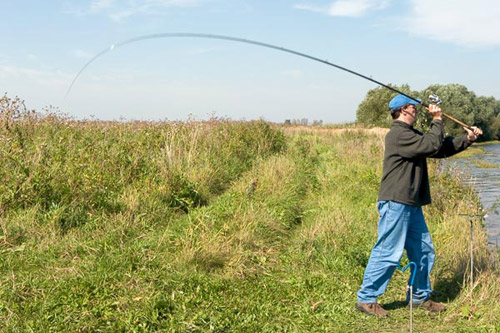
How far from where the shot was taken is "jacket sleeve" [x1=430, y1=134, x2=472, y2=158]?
4129 mm

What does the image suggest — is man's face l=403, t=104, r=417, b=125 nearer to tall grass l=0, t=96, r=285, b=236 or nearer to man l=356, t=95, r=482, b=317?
man l=356, t=95, r=482, b=317

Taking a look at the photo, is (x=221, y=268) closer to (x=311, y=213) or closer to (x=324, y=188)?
(x=311, y=213)

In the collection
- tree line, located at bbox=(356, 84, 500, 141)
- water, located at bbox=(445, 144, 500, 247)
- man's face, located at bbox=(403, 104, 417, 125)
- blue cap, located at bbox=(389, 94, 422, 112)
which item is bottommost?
water, located at bbox=(445, 144, 500, 247)

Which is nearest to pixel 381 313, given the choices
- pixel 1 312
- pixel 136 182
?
pixel 1 312

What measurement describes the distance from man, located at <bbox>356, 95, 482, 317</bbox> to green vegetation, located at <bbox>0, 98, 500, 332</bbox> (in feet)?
1.06

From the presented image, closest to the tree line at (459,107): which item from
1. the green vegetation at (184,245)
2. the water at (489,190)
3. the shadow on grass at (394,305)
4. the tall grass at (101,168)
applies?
the water at (489,190)

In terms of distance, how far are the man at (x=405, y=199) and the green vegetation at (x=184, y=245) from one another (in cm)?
32

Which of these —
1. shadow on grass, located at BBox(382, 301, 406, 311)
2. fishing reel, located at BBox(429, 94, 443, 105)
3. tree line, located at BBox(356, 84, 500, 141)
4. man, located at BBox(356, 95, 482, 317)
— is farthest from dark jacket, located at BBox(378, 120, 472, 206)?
tree line, located at BBox(356, 84, 500, 141)

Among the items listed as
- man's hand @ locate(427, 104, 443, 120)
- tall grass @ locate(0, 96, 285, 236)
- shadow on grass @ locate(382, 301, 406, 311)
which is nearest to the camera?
man's hand @ locate(427, 104, 443, 120)

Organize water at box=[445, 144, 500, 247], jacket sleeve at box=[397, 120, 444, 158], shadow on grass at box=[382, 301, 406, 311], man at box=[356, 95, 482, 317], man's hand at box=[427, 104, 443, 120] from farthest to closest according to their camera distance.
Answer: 1. water at box=[445, 144, 500, 247]
2. shadow on grass at box=[382, 301, 406, 311]
3. man's hand at box=[427, 104, 443, 120]
4. man at box=[356, 95, 482, 317]
5. jacket sleeve at box=[397, 120, 444, 158]

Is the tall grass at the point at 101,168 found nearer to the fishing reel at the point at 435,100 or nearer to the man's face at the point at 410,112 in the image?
the man's face at the point at 410,112

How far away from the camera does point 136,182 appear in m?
7.53

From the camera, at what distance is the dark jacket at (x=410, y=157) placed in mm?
4027

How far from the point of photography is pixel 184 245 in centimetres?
534
